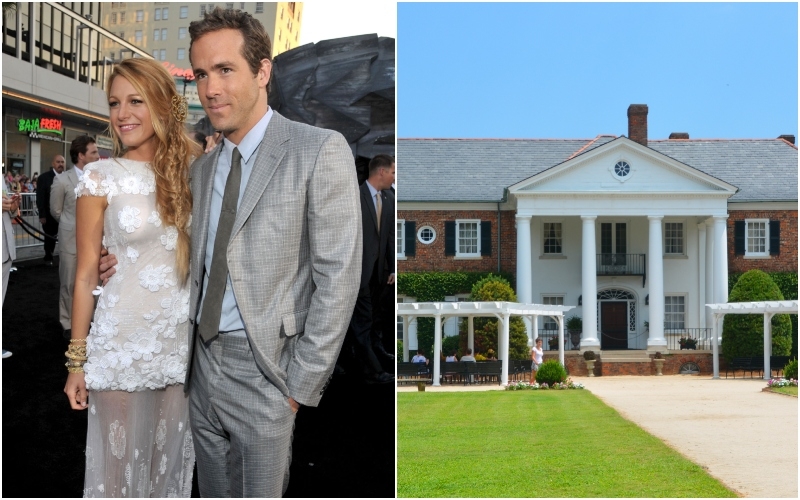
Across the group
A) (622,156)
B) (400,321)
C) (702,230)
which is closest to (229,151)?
(400,321)

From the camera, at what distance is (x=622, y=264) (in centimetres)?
404

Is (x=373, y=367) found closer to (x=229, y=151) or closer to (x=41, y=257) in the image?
(x=41, y=257)

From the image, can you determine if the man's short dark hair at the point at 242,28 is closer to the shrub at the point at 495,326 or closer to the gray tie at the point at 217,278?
the gray tie at the point at 217,278

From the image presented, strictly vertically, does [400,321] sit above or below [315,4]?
below

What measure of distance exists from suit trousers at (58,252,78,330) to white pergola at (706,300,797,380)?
3.00 m

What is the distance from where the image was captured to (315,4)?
11.3 ft

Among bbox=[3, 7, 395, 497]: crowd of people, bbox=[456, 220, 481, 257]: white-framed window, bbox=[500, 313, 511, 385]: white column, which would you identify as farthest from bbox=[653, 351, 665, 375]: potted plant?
bbox=[3, 7, 395, 497]: crowd of people

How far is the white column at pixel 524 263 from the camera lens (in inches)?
166

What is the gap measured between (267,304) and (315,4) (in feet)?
6.56

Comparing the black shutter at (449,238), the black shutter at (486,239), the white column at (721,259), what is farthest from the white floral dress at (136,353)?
the white column at (721,259)

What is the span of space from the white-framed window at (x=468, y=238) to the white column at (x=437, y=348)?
404mm

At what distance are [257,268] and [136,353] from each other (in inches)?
24.8

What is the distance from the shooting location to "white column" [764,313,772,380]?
13.2 ft

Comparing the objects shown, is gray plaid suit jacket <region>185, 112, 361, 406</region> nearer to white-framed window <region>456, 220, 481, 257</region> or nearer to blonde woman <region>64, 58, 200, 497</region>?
blonde woman <region>64, 58, 200, 497</region>
